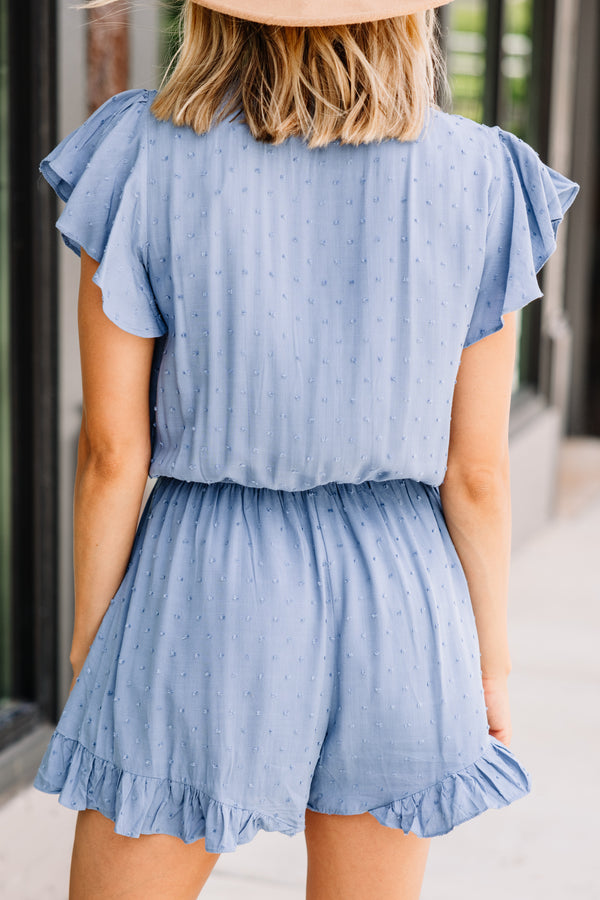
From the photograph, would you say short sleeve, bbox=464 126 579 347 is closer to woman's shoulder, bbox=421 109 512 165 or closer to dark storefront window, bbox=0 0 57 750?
woman's shoulder, bbox=421 109 512 165

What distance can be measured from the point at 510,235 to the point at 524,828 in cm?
245

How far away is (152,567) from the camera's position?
1464 millimetres

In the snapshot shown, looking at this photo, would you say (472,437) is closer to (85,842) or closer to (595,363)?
(85,842)

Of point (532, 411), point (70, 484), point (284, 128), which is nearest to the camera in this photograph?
→ point (284, 128)

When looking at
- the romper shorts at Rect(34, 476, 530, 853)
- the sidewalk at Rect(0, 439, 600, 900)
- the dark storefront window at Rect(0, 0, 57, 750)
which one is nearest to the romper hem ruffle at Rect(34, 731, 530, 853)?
the romper shorts at Rect(34, 476, 530, 853)

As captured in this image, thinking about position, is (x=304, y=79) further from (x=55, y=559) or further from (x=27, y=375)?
(x=55, y=559)

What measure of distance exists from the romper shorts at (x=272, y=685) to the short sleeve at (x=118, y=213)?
0.85 feet

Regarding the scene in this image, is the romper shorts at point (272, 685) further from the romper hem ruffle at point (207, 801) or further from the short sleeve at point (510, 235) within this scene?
the short sleeve at point (510, 235)

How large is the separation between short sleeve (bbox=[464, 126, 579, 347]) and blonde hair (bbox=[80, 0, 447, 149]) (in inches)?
5.6

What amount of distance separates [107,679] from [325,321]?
0.54 metres

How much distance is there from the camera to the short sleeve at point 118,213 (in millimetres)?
1354

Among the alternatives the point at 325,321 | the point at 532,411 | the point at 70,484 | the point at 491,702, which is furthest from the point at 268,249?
the point at 532,411

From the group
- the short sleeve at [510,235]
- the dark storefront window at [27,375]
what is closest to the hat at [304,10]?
the short sleeve at [510,235]

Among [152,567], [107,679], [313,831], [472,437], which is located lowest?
[313,831]
